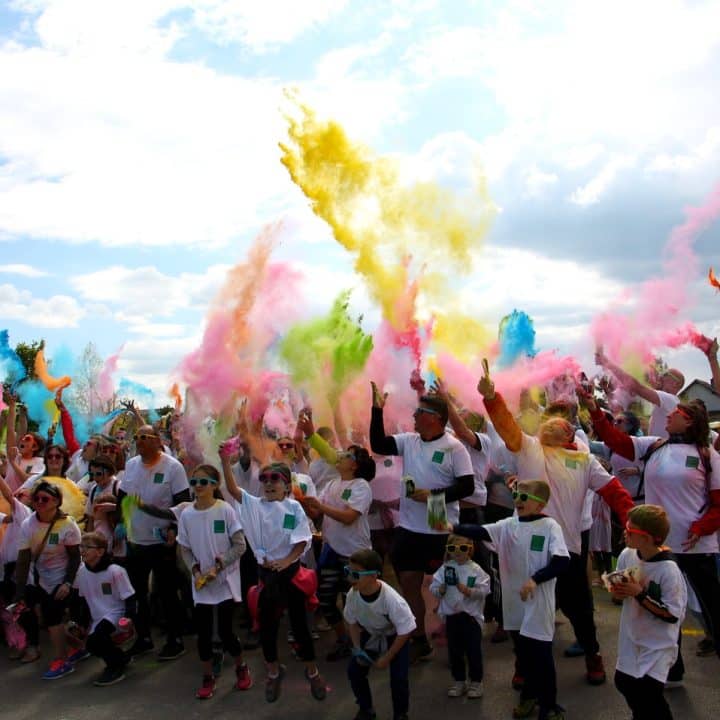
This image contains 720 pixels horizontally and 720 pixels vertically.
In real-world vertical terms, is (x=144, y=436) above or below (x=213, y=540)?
above

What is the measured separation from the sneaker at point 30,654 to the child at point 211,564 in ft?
6.30

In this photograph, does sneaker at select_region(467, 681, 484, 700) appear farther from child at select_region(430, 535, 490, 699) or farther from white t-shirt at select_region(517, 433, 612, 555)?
white t-shirt at select_region(517, 433, 612, 555)

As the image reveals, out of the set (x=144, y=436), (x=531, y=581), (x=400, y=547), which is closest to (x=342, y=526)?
(x=400, y=547)

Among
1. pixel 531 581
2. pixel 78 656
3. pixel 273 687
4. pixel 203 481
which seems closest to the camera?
pixel 531 581

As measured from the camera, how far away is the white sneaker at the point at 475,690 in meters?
5.27

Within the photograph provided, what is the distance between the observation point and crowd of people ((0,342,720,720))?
4746mm

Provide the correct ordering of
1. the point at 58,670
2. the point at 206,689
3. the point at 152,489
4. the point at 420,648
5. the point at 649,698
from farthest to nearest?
the point at 152,489, the point at 58,670, the point at 420,648, the point at 206,689, the point at 649,698

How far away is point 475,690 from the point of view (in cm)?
529

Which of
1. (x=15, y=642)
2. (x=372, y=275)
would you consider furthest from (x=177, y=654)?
(x=372, y=275)

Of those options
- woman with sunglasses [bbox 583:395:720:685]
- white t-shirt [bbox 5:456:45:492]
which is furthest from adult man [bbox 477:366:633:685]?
white t-shirt [bbox 5:456:45:492]

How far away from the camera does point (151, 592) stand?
7.88m

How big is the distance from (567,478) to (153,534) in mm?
3509

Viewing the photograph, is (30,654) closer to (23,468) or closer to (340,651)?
(23,468)

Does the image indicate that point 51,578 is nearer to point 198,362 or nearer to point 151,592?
point 151,592
